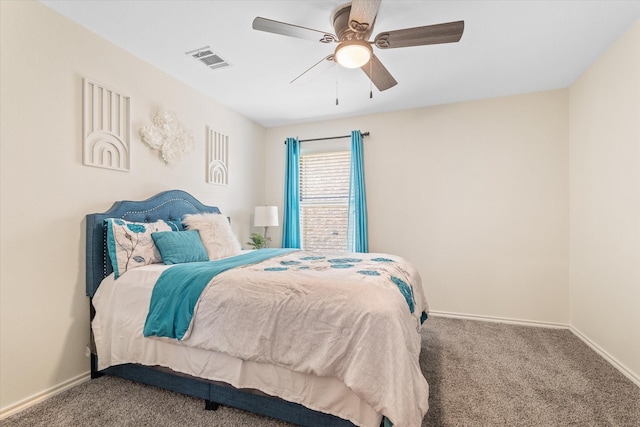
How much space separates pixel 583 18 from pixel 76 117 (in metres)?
3.84

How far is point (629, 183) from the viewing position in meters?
2.32

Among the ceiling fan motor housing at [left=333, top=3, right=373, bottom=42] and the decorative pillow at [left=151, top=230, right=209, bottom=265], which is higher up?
the ceiling fan motor housing at [left=333, top=3, right=373, bottom=42]

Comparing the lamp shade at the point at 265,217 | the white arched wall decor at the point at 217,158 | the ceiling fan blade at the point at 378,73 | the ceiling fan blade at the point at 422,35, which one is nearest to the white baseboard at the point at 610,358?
the ceiling fan blade at the point at 422,35

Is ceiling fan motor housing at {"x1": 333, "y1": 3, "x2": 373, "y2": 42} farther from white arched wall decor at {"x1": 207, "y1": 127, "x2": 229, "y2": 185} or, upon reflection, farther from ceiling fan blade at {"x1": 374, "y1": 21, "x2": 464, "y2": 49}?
white arched wall decor at {"x1": 207, "y1": 127, "x2": 229, "y2": 185}

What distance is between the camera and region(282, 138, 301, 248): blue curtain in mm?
4414

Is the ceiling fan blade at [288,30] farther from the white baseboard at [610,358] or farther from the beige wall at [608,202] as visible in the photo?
the white baseboard at [610,358]

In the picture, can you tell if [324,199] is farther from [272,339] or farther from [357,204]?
[272,339]

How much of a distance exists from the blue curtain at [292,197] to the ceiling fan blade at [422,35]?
260 cm

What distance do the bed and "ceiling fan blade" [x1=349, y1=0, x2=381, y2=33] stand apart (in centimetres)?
158

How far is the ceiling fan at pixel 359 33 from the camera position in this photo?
1.76 meters

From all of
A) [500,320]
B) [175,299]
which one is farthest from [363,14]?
[500,320]

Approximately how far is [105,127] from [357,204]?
2892 millimetres

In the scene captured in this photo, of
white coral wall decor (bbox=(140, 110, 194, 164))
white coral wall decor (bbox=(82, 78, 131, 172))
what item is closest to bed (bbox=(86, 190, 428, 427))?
white coral wall decor (bbox=(82, 78, 131, 172))

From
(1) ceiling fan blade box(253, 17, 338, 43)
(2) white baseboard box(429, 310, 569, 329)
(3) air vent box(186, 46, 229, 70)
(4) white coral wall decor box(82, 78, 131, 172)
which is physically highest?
(3) air vent box(186, 46, 229, 70)
